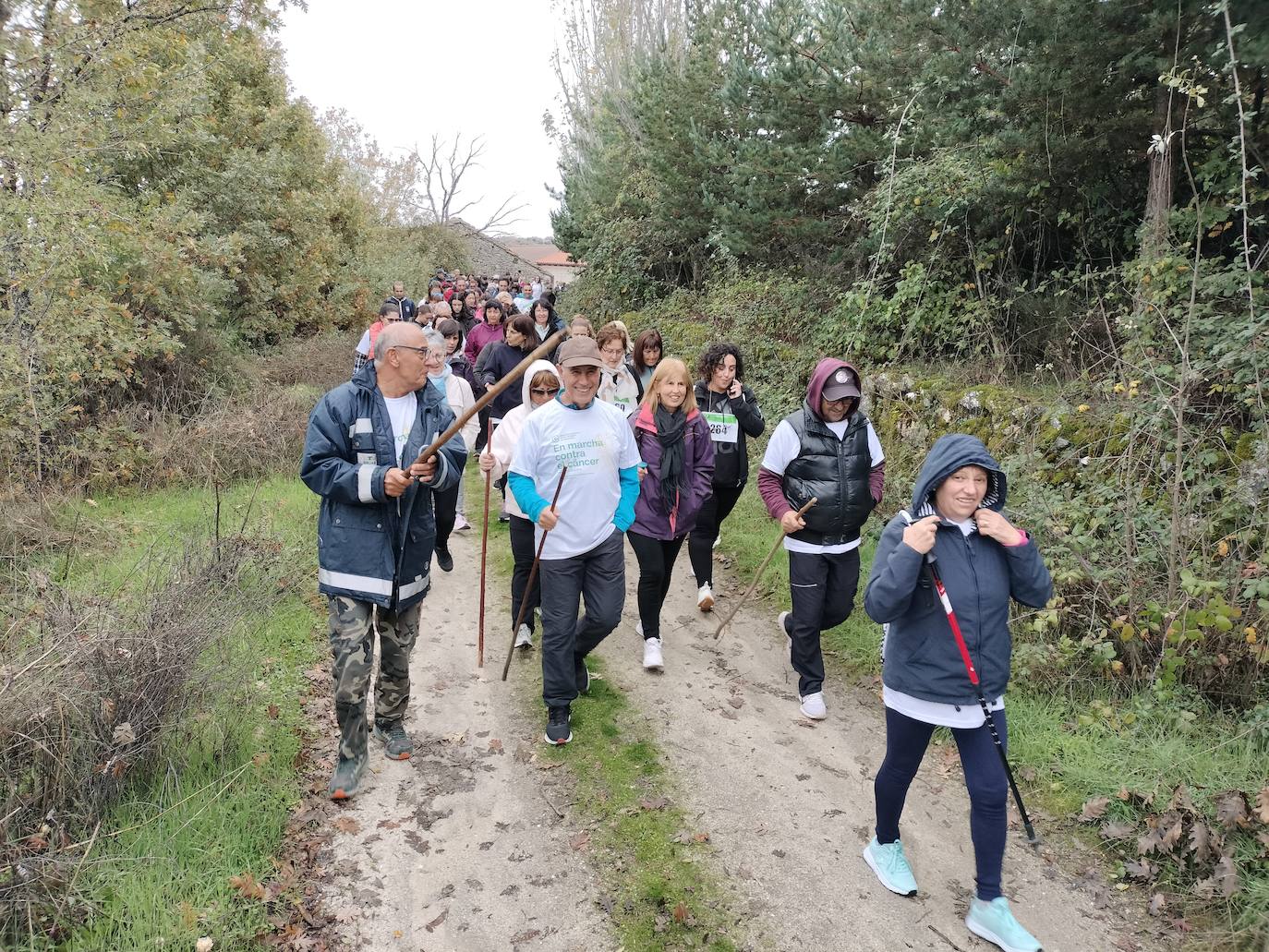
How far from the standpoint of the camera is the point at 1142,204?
22.7 feet

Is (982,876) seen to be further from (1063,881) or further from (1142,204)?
(1142,204)

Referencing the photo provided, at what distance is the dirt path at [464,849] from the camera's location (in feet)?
10.7

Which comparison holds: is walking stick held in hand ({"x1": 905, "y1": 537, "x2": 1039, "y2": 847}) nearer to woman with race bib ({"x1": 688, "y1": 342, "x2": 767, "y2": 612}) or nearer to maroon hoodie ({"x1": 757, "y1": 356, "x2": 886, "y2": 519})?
maroon hoodie ({"x1": 757, "y1": 356, "x2": 886, "y2": 519})

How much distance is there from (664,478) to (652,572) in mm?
669

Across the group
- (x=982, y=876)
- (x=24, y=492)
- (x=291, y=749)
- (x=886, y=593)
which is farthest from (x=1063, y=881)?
(x=24, y=492)

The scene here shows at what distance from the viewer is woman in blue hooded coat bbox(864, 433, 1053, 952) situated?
10.2 feet

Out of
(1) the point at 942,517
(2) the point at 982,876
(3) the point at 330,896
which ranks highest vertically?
(1) the point at 942,517

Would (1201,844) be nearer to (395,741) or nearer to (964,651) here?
(964,651)

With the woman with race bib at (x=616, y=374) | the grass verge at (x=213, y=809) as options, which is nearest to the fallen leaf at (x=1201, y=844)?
the grass verge at (x=213, y=809)

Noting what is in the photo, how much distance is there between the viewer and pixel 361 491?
149 inches

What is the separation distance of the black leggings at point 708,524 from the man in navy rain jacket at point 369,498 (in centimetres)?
251

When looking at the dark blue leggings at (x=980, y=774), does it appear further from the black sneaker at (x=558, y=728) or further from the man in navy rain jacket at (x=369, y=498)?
the man in navy rain jacket at (x=369, y=498)

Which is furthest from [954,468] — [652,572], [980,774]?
[652,572]

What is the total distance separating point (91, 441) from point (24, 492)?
6.46 ft
